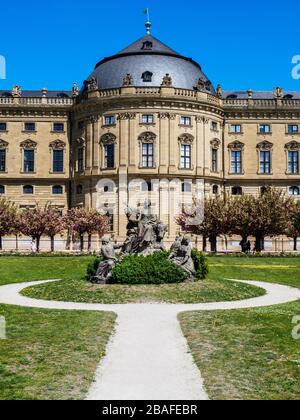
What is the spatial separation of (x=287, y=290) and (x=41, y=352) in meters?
15.8

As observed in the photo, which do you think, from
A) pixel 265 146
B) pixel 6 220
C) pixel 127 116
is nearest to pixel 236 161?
pixel 265 146

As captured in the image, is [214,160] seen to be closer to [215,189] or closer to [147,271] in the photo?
[215,189]

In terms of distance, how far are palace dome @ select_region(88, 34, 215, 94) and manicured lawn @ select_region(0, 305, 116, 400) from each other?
55.5 m

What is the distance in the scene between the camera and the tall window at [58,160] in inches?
2982

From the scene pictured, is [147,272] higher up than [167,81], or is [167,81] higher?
[167,81]

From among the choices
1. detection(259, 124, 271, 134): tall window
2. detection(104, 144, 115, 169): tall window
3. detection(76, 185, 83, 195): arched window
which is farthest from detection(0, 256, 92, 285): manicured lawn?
detection(259, 124, 271, 134): tall window

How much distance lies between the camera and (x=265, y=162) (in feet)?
251

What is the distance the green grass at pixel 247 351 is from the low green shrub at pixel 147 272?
5765mm

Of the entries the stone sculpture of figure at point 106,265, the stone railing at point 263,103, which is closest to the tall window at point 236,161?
the stone railing at point 263,103

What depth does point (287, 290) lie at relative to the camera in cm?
2552

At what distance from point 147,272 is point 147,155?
46.6 meters

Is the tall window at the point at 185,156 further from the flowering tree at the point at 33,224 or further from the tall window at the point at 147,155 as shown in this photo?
the flowering tree at the point at 33,224

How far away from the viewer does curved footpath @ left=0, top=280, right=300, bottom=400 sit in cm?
978

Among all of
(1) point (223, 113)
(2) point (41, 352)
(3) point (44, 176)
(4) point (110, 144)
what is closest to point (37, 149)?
(3) point (44, 176)
